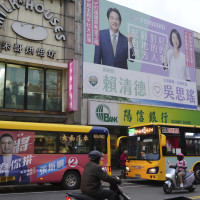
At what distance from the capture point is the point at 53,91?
63.0 ft

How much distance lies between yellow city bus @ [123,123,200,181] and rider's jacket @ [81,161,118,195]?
23.5 feet

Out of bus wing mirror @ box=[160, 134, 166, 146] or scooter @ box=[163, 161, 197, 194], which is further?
bus wing mirror @ box=[160, 134, 166, 146]

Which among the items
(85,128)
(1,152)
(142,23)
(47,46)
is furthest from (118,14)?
(1,152)

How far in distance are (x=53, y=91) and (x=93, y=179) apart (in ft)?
47.6

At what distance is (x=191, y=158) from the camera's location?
1389 centimetres

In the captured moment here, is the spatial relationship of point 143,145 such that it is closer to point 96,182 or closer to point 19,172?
point 19,172

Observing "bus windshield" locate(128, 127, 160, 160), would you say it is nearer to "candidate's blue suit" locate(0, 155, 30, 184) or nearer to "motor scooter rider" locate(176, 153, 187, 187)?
"motor scooter rider" locate(176, 153, 187, 187)

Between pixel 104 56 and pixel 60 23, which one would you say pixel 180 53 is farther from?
pixel 60 23

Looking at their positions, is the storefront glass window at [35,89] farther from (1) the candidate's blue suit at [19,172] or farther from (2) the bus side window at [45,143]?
(1) the candidate's blue suit at [19,172]

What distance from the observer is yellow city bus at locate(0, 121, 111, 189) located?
10.8 metres

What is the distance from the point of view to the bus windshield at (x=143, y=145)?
12.5 metres

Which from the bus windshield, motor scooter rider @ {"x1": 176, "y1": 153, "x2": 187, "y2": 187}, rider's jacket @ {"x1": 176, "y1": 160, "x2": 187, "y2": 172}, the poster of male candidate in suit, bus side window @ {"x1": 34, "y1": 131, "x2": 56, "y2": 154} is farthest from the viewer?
the poster of male candidate in suit

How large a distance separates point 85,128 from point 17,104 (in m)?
6.71

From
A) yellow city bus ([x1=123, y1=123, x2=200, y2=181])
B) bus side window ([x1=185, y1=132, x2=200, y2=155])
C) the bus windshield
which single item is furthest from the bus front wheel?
bus side window ([x1=185, y1=132, x2=200, y2=155])
